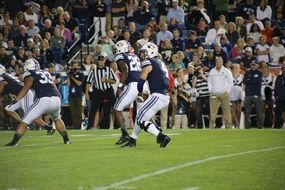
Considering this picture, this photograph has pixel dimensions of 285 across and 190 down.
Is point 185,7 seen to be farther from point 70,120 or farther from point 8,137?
→ point 8,137

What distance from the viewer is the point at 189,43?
22516 mm

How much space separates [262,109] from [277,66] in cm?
206

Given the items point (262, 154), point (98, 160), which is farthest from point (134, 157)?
point (262, 154)

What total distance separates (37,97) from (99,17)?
942cm

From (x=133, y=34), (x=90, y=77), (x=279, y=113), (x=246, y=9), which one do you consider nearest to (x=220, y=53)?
(x=279, y=113)

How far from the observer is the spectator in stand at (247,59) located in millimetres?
21234

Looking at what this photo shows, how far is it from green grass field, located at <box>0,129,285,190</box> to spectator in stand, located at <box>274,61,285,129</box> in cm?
356

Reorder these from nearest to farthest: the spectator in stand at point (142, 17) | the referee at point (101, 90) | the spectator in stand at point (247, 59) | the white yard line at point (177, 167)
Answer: the white yard line at point (177, 167)
the referee at point (101, 90)
the spectator in stand at point (247, 59)
the spectator in stand at point (142, 17)

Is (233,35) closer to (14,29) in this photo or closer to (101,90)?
(101,90)

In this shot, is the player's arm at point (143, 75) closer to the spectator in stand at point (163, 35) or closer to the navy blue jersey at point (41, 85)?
the navy blue jersey at point (41, 85)

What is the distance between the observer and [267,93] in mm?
20828

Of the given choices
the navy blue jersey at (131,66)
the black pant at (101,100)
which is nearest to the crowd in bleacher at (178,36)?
the black pant at (101,100)

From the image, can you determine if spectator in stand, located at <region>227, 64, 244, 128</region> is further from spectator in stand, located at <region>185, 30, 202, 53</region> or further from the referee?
the referee

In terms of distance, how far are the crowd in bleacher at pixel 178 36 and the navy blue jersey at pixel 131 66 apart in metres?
5.12
